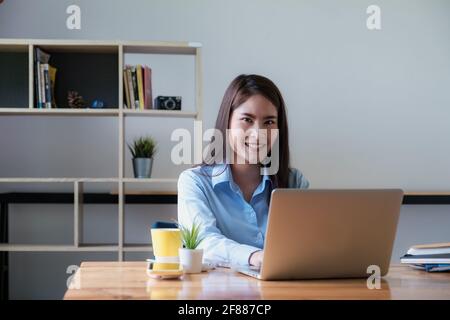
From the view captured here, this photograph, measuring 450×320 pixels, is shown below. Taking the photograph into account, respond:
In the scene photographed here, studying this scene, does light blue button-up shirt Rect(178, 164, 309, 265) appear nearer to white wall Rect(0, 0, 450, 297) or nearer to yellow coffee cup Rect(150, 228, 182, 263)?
yellow coffee cup Rect(150, 228, 182, 263)

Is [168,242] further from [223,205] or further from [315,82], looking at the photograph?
[315,82]

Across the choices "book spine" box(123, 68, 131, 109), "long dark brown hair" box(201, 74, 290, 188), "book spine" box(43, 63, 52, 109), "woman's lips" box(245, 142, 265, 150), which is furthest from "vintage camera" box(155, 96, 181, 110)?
"woman's lips" box(245, 142, 265, 150)

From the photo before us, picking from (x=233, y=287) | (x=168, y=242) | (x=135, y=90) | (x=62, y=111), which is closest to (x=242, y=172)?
(x=168, y=242)

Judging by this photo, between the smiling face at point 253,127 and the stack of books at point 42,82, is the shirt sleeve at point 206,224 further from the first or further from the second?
the stack of books at point 42,82

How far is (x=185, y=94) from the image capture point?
12.8ft

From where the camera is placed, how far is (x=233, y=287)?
4.55ft

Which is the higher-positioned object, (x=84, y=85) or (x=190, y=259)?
(x=84, y=85)

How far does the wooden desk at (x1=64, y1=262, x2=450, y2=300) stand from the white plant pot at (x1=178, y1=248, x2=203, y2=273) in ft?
0.11

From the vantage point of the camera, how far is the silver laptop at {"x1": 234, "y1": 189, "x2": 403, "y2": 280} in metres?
1.42

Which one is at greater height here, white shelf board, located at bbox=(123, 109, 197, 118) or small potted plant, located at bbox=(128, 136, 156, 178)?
white shelf board, located at bbox=(123, 109, 197, 118)

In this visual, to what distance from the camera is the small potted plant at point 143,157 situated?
3.53 metres

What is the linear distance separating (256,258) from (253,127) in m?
0.58
